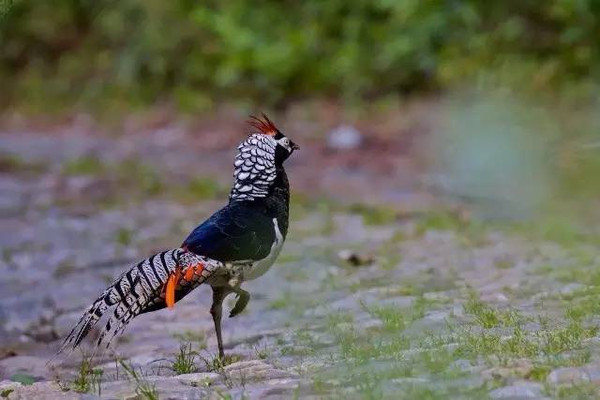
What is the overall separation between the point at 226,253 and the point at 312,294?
2.08 m

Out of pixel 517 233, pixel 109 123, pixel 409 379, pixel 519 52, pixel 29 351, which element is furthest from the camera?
pixel 109 123

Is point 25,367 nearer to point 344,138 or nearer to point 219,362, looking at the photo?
point 219,362

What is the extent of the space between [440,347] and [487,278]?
82.5 inches

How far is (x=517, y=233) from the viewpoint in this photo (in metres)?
8.10

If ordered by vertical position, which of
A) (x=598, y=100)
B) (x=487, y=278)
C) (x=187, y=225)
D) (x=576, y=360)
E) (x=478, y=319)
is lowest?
(x=576, y=360)

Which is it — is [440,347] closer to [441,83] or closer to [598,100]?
[598,100]

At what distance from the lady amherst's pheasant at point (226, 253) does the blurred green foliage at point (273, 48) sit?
720 cm

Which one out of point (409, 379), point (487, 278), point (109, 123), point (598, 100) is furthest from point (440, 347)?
point (109, 123)

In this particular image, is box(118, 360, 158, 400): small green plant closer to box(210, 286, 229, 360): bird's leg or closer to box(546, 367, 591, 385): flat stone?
box(210, 286, 229, 360): bird's leg

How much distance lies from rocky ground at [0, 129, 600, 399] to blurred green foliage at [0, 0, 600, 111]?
1652mm

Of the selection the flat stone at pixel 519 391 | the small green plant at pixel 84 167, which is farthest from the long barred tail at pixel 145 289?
the small green plant at pixel 84 167

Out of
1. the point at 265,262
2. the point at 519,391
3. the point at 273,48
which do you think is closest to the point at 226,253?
the point at 265,262

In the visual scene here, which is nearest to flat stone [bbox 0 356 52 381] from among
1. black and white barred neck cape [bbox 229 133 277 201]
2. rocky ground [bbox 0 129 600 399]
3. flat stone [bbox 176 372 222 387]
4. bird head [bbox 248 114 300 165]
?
rocky ground [bbox 0 129 600 399]

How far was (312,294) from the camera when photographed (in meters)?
6.52
